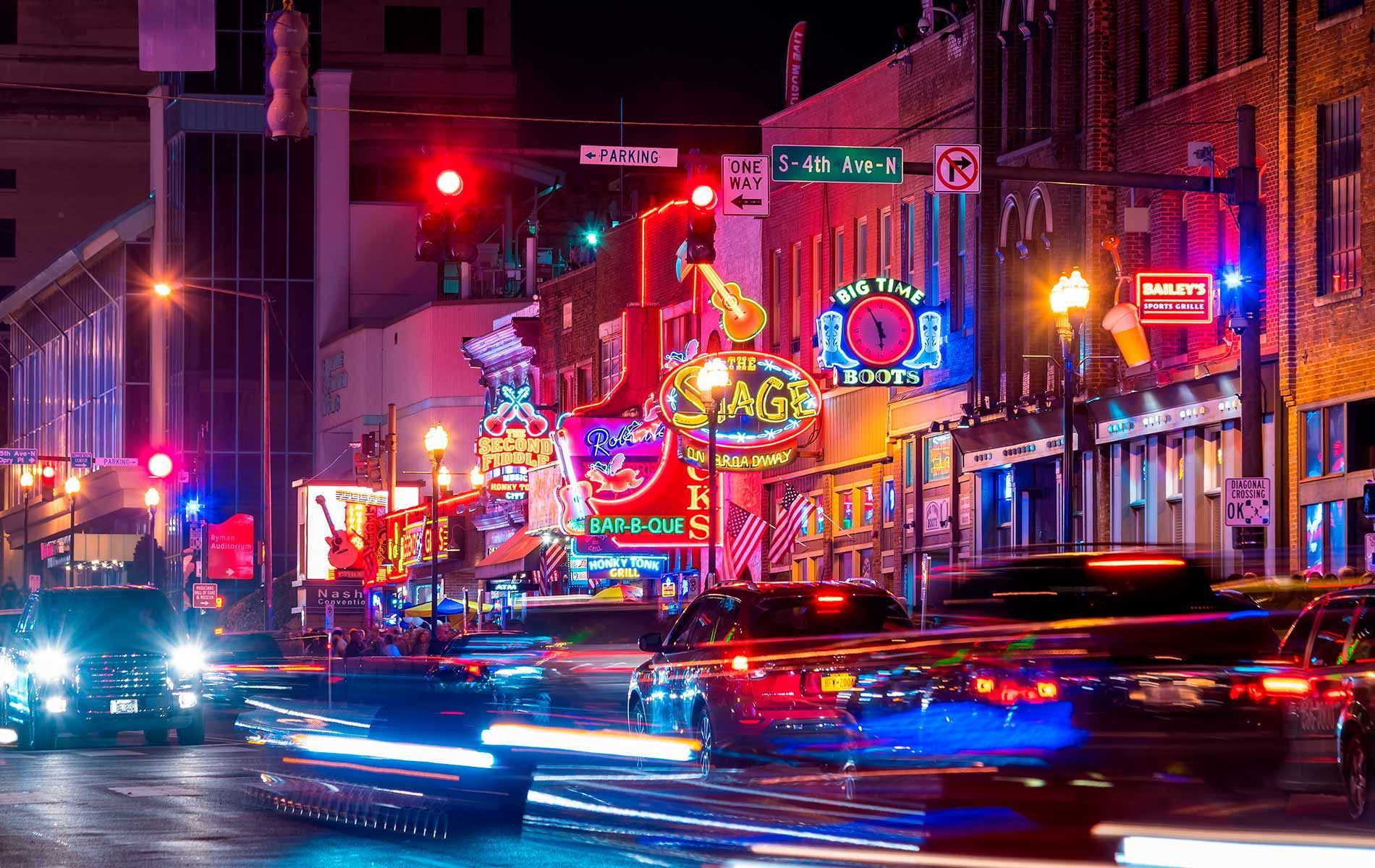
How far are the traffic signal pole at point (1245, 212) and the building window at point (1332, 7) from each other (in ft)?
18.4

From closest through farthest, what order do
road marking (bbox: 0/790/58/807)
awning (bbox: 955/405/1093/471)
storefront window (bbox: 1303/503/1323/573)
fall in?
road marking (bbox: 0/790/58/807) → storefront window (bbox: 1303/503/1323/573) → awning (bbox: 955/405/1093/471)

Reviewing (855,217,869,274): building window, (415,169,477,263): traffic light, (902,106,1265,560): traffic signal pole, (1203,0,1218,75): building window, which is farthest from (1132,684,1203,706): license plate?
(855,217,869,274): building window

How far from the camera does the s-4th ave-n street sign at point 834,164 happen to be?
2711 centimetres

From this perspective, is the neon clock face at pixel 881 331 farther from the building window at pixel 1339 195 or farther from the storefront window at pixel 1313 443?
the building window at pixel 1339 195

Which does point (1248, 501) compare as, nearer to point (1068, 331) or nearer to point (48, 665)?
point (1068, 331)

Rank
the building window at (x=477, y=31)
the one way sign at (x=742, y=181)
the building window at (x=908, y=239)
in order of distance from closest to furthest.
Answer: the one way sign at (x=742, y=181) → the building window at (x=908, y=239) → the building window at (x=477, y=31)

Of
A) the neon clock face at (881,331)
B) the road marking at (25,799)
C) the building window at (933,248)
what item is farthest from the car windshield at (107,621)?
the building window at (933,248)

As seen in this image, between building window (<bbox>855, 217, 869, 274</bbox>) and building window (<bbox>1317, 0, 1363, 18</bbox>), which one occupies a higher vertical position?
building window (<bbox>1317, 0, 1363, 18</bbox>)

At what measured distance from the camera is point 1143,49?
37.3 m

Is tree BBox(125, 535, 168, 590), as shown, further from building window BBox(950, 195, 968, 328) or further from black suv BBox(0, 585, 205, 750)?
black suv BBox(0, 585, 205, 750)

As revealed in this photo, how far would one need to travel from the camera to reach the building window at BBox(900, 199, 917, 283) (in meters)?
43.4

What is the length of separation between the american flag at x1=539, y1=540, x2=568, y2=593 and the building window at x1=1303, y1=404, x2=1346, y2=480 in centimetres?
2867

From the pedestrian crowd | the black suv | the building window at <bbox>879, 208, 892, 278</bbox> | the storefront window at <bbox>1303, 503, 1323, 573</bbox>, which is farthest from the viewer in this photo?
the building window at <bbox>879, 208, 892, 278</bbox>

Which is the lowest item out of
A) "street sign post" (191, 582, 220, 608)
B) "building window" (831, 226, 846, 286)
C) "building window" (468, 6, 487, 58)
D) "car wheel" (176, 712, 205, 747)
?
"car wheel" (176, 712, 205, 747)
